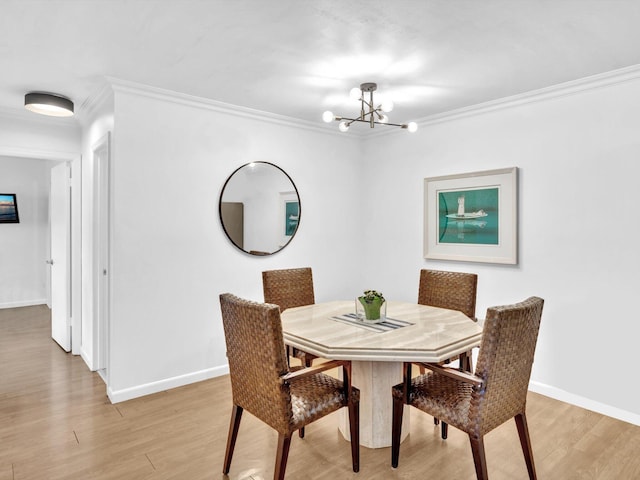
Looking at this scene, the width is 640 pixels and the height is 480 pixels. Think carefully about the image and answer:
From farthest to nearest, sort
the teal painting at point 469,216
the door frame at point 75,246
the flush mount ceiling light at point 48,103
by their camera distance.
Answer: the door frame at point 75,246
the teal painting at point 469,216
the flush mount ceiling light at point 48,103

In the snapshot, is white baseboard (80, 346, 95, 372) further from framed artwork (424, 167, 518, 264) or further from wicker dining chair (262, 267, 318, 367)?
framed artwork (424, 167, 518, 264)

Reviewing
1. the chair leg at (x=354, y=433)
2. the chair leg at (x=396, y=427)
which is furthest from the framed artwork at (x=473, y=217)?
the chair leg at (x=354, y=433)

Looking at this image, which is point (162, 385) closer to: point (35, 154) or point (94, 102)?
point (94, 102)

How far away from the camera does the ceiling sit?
1946mm

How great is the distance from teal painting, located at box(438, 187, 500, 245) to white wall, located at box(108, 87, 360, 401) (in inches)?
59.7

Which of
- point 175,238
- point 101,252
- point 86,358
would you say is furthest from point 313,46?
point 86,358

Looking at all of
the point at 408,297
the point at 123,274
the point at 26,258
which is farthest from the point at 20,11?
the point at 26,258

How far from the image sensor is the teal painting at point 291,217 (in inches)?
157

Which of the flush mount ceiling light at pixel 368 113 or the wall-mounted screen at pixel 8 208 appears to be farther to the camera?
the wall-mounted screen at pixel 8 208

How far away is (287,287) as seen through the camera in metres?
3.35

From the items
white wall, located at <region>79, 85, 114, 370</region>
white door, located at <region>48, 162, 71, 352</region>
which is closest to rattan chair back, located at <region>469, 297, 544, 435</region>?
white wall, located at <region>79, 85, 114, 370</region>

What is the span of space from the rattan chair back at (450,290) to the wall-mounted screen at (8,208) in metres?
6.43

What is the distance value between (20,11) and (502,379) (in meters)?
2.94

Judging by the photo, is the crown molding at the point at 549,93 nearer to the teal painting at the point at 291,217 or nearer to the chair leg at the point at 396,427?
the teal painting at the point at 291,217
